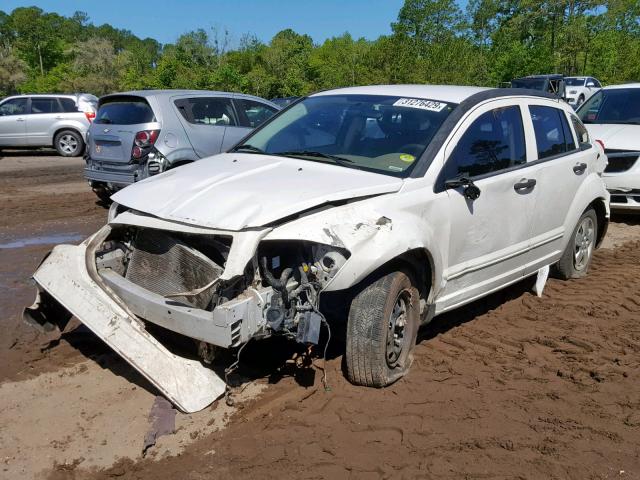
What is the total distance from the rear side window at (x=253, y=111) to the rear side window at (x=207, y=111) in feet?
0.87

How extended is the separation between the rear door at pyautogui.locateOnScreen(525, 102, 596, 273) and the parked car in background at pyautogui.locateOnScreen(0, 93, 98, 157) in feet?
46.6

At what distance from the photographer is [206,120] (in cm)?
952

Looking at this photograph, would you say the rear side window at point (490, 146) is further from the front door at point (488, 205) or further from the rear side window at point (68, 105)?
the rear side window at point (68, 105)

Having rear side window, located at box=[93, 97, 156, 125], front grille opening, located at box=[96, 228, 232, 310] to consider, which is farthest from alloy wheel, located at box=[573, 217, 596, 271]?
rear side window, located at box=[93, 97, 156, 125]

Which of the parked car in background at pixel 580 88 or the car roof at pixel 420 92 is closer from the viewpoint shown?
the car roof at pixel 420 92

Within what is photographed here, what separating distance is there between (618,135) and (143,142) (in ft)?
22.1

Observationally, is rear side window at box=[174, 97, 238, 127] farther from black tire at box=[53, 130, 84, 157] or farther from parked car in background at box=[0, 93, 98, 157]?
black tire at box=[53, 130, 84, 157]

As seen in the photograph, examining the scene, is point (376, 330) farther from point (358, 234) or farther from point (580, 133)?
point (580, 133)

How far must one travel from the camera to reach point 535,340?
4.81 metres

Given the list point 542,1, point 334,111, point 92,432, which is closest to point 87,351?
point 92,432

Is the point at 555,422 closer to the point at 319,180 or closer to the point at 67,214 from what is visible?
the point at 319,180

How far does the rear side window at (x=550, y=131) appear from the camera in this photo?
530 cm

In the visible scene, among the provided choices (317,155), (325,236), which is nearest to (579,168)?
(317,155)

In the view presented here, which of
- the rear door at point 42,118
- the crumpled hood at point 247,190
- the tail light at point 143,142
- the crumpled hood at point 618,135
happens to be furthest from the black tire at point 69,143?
the crumpled hood at point 247,190
